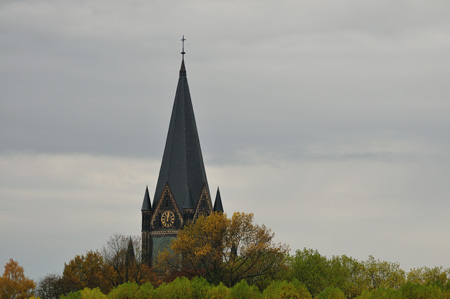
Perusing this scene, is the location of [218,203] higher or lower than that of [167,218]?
higher

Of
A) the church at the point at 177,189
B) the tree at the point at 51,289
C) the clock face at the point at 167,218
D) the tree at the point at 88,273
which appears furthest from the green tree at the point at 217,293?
the clock face at the point at 167,218

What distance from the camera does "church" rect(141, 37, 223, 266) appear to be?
14562 cm

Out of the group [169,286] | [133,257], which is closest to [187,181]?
Answer: [133,257]

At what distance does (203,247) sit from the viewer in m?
105

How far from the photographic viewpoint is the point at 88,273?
125 meters

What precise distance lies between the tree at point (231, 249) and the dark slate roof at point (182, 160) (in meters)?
37.8

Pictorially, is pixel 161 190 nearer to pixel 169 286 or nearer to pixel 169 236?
pixel 169 236

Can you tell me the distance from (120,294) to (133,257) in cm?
5549

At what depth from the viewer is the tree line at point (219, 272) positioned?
75.2 m

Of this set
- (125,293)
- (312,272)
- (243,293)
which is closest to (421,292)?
(243,293)

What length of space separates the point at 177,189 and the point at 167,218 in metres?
5.13

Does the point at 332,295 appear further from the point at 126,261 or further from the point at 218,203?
the point at 218,203

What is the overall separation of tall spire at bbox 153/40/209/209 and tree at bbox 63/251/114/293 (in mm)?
21368

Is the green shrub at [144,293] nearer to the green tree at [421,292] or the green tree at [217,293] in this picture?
the green tree at [217,293]
